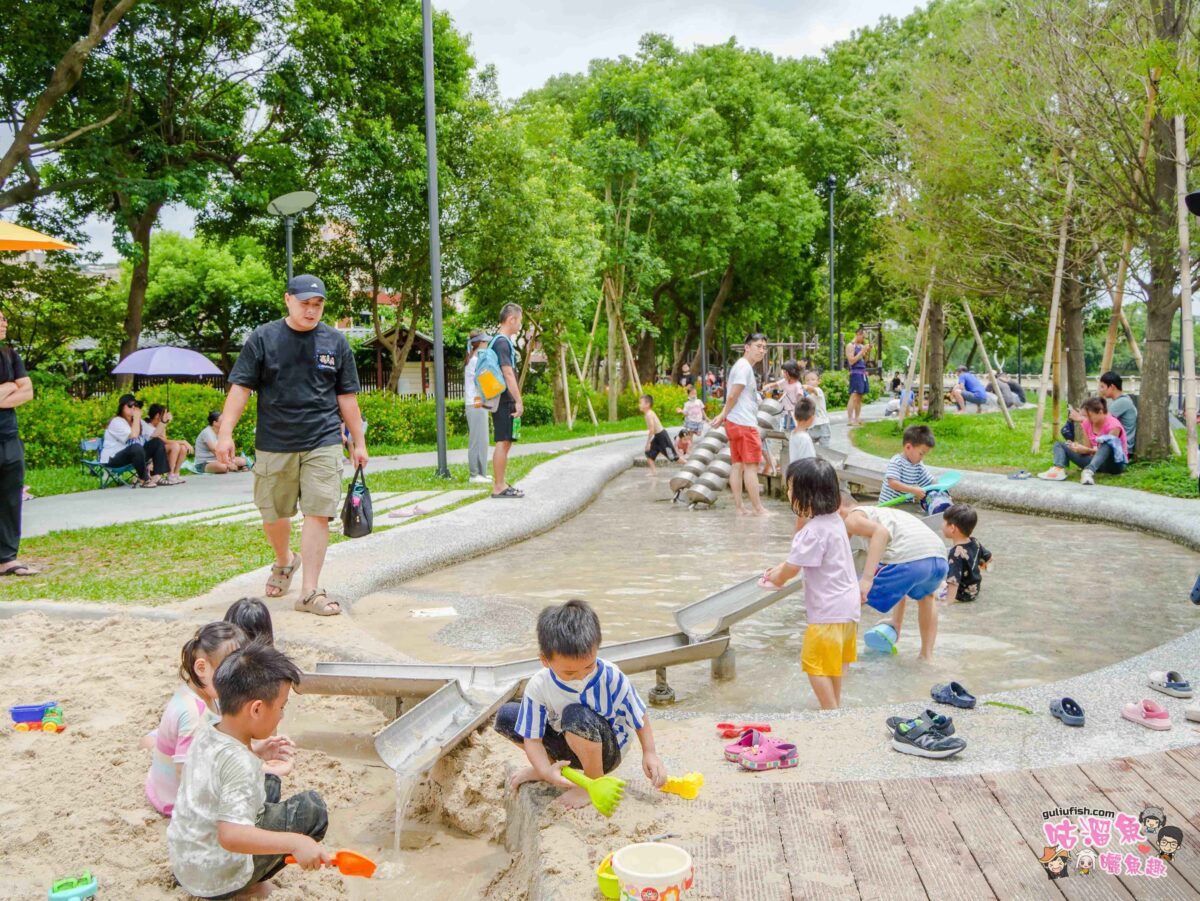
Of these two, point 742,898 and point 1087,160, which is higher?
point 1087,160

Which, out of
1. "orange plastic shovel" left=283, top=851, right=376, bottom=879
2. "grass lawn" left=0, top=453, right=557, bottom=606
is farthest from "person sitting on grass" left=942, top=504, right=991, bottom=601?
"grass lawn" left=0, top=453, right=557, bottom=606

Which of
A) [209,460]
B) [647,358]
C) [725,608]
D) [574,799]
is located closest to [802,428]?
[725,608]

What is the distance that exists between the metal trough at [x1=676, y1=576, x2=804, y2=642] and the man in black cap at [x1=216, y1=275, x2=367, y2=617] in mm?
2240

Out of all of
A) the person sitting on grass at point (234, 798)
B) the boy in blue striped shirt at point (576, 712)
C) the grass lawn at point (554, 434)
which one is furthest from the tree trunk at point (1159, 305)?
the person sitting on grass at point (234, 798)

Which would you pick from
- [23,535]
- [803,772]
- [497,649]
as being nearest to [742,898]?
[803,772]

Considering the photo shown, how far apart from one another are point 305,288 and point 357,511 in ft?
5.11

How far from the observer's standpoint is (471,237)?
1014 inches

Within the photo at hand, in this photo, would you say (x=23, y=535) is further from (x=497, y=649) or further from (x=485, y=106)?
(x=485, y=106)

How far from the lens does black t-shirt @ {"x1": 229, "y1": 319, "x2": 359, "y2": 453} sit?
6.27 metres

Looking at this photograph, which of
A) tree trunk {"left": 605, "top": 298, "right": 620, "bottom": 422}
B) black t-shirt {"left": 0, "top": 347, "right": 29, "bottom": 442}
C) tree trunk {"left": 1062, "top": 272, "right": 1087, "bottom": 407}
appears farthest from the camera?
tree trunk {"left": 605, "top": 298, "right": 620, "bottom": 422}

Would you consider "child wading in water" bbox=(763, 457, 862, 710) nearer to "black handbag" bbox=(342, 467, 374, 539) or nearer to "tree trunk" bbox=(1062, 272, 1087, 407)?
"black handbag" bbox=(342, 467, 374, 539)

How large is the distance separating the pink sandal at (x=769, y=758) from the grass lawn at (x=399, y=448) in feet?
32.0

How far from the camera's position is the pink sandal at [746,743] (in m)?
3.73

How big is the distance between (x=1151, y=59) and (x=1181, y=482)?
493 cm
